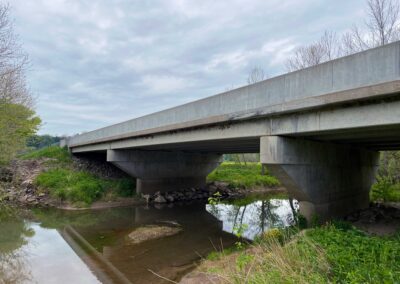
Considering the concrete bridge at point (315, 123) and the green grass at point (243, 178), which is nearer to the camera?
the concrete bridge at point (315, 123)

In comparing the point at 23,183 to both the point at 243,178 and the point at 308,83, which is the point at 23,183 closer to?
the point at 243,178

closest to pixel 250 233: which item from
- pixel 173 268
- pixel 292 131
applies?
pixel 173 268

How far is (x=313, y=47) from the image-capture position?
2342cm

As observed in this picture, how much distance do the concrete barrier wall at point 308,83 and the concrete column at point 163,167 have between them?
7.45 metres

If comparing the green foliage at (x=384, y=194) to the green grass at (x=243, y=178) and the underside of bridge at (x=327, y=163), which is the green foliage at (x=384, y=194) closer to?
the underside of bridge at (x=327, y=163)

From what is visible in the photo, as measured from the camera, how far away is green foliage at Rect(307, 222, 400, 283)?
173 inches

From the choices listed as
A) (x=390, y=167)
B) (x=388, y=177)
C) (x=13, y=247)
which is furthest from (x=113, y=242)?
(x=390, y=167)

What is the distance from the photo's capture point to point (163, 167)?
803 inches

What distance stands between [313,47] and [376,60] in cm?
1885

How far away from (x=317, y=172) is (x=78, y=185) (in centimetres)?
1512

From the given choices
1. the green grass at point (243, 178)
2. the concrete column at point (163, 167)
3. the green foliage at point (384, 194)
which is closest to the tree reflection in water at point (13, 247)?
the concrete column at point (163, 167)

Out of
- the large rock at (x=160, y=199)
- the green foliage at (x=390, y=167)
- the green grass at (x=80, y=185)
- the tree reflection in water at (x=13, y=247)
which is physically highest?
the green foliage at (x=390, y=167)

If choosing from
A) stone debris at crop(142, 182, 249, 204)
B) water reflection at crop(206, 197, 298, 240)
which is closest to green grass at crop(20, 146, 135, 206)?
stone debris at crop(142, 182, 249, 204)

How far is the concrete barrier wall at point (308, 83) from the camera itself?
6039 mm
